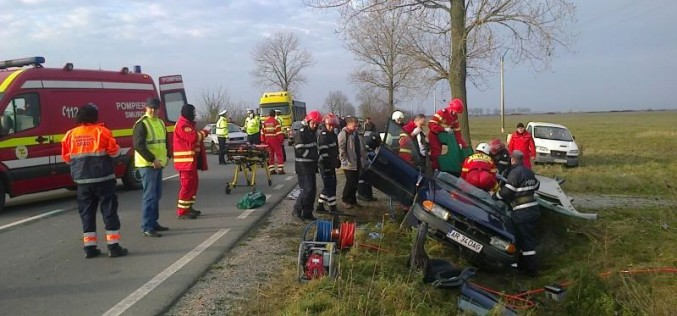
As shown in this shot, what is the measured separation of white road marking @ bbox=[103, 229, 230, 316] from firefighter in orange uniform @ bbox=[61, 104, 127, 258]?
2.71ft

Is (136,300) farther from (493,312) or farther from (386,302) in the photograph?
(493,312)

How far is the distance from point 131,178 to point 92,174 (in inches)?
244

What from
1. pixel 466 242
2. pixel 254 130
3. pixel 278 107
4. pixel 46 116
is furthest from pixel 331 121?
pixel 278 107

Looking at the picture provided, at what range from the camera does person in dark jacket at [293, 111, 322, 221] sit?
28.1ft

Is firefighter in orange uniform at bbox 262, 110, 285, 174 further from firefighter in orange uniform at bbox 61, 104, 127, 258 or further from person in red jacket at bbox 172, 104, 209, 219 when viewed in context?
firefighter in orange uniform at bbox 61, 104, 127, 258

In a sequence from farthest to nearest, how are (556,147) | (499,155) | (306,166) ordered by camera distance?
(556,147) → (499,155) → (306,166)

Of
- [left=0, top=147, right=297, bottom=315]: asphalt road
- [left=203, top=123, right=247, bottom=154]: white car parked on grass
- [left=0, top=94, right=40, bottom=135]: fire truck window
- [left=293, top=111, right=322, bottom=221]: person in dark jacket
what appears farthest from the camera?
[left=203, top=123, right=247, bottom=154]: white car parked on grass

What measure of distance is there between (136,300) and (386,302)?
219 centimetres

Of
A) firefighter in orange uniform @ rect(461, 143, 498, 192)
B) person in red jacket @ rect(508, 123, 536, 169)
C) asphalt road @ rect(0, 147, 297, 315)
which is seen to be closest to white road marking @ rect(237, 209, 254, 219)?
asphalt road @ rect(0, 147, 297, 315)

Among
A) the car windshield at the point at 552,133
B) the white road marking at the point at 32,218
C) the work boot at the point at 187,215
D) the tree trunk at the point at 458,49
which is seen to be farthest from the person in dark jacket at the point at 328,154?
the car windshield at the point at 552,133

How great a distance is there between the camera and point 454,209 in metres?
6.28

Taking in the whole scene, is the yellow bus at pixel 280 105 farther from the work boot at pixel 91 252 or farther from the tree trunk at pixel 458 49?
the work boot at pixel 91 252

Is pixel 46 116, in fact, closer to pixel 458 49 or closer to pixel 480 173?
pixel 480 173

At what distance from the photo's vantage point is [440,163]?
9336 mm
